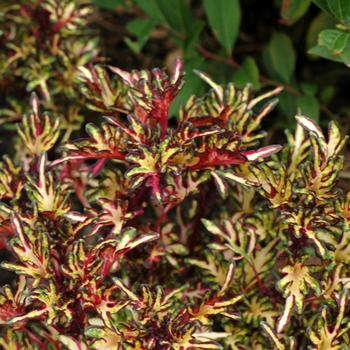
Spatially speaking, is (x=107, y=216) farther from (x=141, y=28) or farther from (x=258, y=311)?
(x=141, y=28)

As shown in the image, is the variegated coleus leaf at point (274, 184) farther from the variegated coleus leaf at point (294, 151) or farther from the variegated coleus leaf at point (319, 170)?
the variegated coleus leaf at point (294, 151)

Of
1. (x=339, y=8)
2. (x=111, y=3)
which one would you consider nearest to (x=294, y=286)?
(x=339, y=8)

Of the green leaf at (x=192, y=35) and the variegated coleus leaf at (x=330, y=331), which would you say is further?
the green leaf at (x=192, y=35)

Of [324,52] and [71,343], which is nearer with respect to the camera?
[71,343]

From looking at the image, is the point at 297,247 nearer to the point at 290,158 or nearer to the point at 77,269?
the point at 290,158

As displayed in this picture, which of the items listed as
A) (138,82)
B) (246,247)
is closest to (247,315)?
(246,247)

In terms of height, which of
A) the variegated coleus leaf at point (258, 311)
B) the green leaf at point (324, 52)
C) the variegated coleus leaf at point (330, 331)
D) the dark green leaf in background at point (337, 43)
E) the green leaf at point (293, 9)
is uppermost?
the dark green leaf in background at point (337, 43)

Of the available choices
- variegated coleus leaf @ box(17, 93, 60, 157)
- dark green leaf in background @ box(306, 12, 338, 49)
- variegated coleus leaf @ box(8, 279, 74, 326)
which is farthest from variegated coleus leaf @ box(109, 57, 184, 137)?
dark green leaf in background @ box(306, 12, 338, 49)

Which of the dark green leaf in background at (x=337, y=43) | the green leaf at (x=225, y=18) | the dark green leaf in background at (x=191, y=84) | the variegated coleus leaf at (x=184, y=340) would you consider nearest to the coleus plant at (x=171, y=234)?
the variegated coleus leaf at (x=184, y=340)
